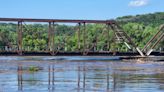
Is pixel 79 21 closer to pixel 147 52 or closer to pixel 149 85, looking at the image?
pixel 147 52

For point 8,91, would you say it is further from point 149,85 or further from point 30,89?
point 149,85

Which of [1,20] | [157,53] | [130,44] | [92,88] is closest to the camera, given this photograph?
[92,88]

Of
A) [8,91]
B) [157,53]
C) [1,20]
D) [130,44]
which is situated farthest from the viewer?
[130,44]

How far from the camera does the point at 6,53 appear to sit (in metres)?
148

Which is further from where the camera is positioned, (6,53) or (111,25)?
(111,25)

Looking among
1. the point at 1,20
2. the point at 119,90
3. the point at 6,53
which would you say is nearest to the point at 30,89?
the point at 119,90

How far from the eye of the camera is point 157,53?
17762cm

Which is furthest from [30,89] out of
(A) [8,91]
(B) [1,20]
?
(B) [1,20]

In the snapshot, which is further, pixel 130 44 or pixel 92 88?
pixel 130 44

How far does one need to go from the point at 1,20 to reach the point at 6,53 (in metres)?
13.2

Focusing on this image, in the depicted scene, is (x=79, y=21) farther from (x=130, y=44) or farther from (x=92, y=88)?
(x=92, y=88)

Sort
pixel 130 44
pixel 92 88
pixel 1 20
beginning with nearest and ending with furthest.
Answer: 1. pixel 92 88
2. pixel 1 20
3. pixel 130 44

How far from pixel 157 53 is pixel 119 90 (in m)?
129

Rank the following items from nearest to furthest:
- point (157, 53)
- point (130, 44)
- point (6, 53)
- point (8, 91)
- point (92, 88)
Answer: point (8, 91), point (92, 88), point (6, 53), point (157, 53), point (130, 44)
